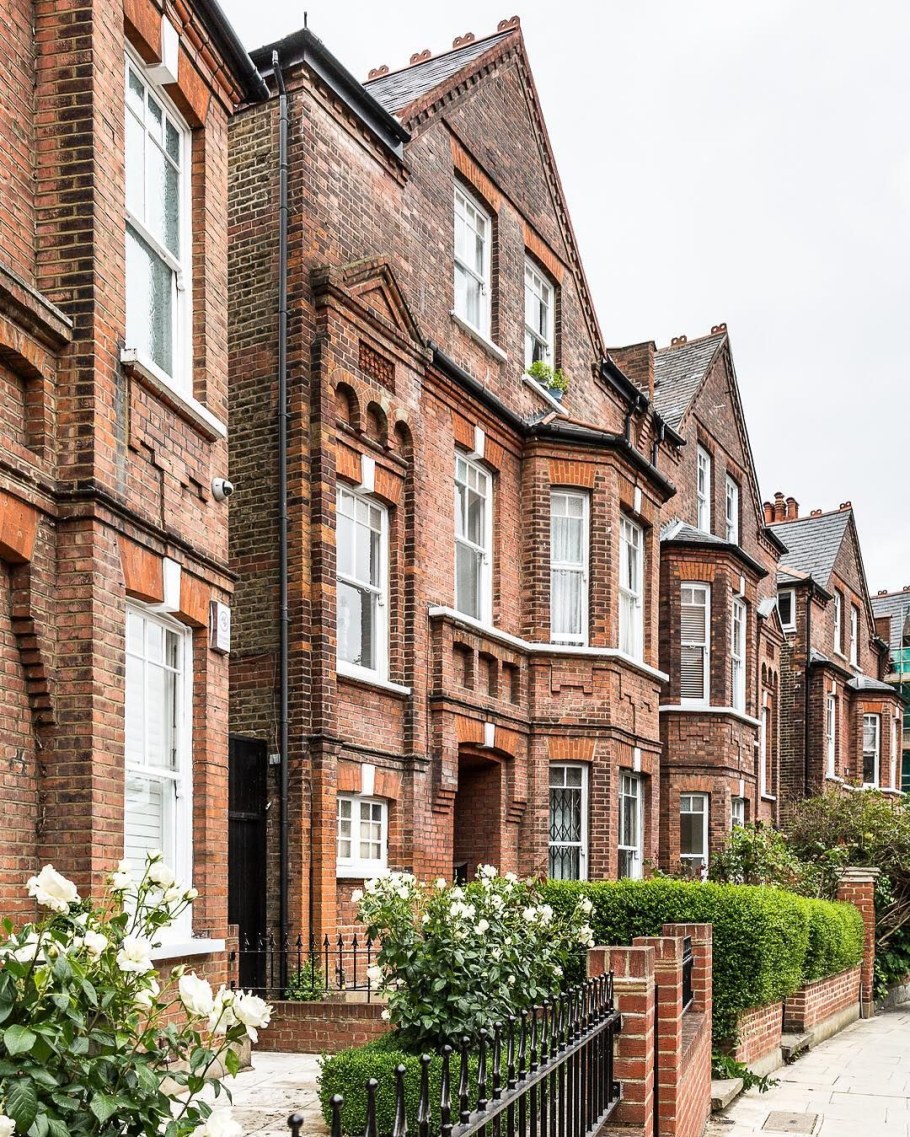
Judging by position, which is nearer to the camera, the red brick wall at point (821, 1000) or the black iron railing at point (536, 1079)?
the black iron railing at point (536, 1079)

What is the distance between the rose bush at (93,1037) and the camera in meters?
3.02

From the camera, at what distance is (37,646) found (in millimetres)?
7531

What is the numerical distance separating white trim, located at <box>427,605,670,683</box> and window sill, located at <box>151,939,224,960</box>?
590 centimetres

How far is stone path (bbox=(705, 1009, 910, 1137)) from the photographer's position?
11633mm

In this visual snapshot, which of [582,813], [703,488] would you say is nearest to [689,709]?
[703,488]

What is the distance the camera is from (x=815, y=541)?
124 feet

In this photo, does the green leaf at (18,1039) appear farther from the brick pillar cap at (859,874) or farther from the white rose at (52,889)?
the brick pillar cap at (859,874)

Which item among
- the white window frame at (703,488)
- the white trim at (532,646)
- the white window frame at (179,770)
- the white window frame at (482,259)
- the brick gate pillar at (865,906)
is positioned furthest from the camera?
the white window frame at (703,488)

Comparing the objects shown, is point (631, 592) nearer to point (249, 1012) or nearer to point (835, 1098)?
point (835, 1098)

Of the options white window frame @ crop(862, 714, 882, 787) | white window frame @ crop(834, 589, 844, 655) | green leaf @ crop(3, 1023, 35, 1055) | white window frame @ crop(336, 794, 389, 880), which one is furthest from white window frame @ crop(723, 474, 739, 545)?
green leaf @ crop(3, 1023, 35, 1055)

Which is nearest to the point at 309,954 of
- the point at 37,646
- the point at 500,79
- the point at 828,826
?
the point at 37,646

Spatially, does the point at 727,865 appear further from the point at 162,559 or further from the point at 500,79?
the point at 162,559

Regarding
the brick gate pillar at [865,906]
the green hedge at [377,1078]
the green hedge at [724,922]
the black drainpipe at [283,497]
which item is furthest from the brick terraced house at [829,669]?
the green hedge at [377,1078]

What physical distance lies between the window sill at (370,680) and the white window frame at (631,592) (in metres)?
5.48
